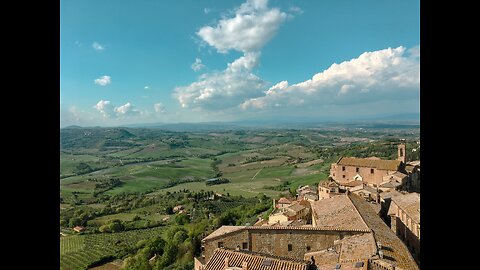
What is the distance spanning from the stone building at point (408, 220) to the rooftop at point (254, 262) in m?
5.64

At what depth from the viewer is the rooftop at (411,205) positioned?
45.7ft

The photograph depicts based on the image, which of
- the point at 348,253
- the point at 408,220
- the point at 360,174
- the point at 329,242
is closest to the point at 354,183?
the point at 360,174

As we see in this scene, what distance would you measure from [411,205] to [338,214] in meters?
3.49

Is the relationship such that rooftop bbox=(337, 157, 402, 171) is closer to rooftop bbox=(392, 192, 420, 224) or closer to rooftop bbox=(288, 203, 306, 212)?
rooftop bbox=(392, 192, 420, 224)

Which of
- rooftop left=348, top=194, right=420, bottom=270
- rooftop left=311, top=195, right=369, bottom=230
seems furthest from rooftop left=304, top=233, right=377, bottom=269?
rooftop left=311, top=195, right=369, bottom=230

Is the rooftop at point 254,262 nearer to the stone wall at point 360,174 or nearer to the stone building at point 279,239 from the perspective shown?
the stone building at point 279,239

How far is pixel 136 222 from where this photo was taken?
1416 inches

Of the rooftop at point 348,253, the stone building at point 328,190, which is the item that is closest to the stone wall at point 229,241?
the rooftop at point 348,253

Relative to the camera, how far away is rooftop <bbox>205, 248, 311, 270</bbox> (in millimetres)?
9148

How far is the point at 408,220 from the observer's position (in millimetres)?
14406
